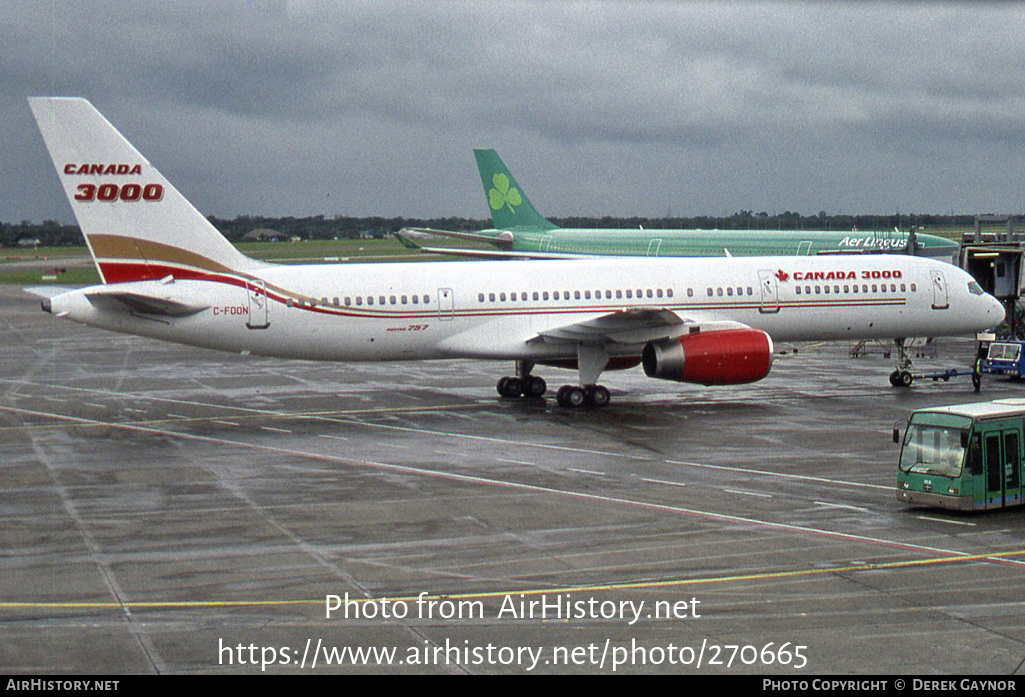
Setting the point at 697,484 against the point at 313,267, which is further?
the point at 313,267

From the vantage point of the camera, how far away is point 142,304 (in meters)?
35.1

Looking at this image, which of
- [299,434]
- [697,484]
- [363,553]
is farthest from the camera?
[299,434]

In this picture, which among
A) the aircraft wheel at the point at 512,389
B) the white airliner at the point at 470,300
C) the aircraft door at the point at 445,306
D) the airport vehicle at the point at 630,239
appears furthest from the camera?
the airport vehicle at the point at 630,239

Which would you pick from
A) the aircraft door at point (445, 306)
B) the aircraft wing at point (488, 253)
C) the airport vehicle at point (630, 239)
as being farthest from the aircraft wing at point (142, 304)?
the airport vehicle at point (630, 239)

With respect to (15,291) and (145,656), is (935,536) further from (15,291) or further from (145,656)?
(15,291)

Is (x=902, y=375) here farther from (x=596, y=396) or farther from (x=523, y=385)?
(x=523, y=385)

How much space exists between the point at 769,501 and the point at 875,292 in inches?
752

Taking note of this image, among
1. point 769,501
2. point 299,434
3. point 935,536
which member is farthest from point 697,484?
point 299,434

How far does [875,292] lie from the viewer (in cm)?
4228

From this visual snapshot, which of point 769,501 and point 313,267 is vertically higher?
point 313,267

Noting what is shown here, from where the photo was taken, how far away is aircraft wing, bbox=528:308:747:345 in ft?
121

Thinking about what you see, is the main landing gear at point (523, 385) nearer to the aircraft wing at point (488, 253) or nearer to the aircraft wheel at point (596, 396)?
the aircraft wheel at point (596, 396)

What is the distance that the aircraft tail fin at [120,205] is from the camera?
35031 millimetres

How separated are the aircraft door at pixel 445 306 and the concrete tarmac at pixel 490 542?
3.03 meters
